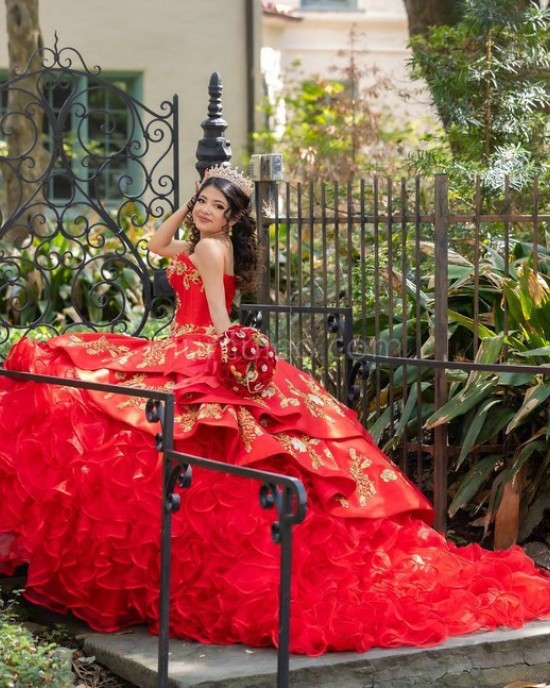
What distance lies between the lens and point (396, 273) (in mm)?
6098

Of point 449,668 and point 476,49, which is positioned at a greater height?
point 476,49

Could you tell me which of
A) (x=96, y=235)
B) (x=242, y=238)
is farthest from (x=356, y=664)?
(x=96, y=235)

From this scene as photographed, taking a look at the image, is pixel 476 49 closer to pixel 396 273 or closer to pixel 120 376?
pixel 396 273

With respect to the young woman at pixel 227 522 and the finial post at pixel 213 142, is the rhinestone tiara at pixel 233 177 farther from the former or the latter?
the finial post at pixel 213 142

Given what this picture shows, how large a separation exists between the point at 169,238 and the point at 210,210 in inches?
15.2

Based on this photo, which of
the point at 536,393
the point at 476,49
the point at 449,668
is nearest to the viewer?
the point at 449,668

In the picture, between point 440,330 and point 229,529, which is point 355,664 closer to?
point 229,529

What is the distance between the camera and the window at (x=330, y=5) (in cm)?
1859

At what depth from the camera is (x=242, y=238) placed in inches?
205

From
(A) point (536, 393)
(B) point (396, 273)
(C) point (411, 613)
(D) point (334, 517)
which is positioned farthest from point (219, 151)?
(C) point (411, 613)

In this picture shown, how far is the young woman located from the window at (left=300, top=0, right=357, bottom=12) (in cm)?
1458

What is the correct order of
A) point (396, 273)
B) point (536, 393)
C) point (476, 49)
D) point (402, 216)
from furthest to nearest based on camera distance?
point (476, 49)
point (396, 273)
point (402, 216)
point (536, 393)

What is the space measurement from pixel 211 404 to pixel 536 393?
5.00 feet

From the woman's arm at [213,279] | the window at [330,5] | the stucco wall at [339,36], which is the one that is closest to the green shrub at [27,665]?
the woman's arm at [213,279]
